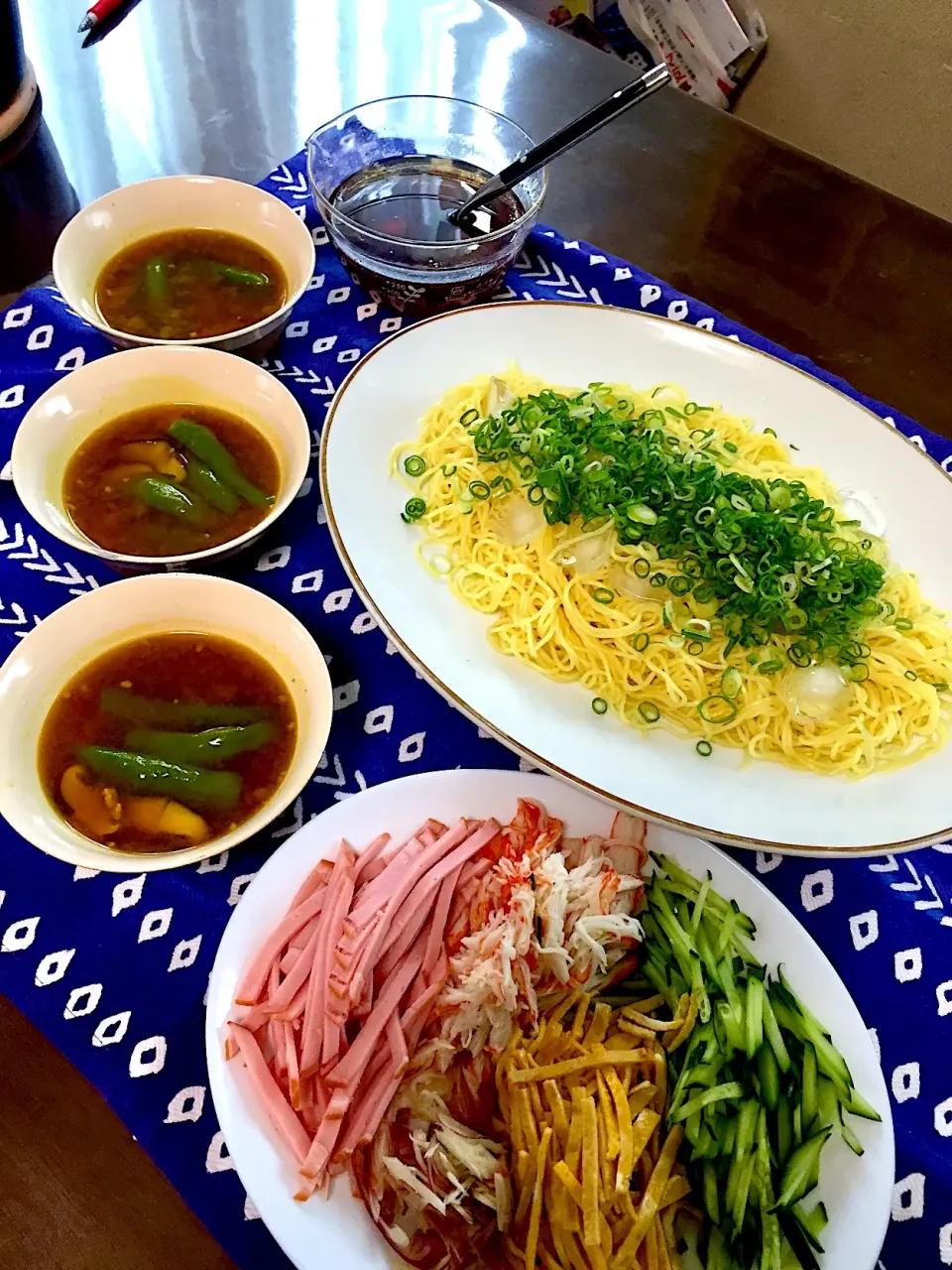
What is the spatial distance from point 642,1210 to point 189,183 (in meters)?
2.45

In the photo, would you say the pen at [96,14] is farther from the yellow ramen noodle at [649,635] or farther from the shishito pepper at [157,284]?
the yellow ramen noodle at [649,635]

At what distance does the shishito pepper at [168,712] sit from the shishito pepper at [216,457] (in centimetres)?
48

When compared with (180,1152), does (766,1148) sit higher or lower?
lower

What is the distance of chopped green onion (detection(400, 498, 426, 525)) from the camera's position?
1.97 meters

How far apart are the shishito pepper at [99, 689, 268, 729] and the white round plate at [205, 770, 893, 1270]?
258 mm

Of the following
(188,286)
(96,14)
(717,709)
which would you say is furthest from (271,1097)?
(96,14)

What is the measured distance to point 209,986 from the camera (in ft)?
4.61

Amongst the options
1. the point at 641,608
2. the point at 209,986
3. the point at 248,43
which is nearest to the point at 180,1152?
the point at 209,986

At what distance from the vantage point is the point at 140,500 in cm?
189

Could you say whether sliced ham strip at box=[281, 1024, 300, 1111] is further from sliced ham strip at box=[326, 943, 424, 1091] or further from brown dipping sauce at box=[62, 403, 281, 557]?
brown dipping sauce at box=[62, 403, 281, 557]

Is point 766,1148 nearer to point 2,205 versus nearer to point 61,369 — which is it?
point 61,369

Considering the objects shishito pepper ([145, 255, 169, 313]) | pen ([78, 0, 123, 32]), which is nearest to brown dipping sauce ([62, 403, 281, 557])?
shishito pepper ([145, 255, 169, 313])

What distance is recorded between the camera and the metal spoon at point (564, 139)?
219cm

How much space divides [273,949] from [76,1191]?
43cm
